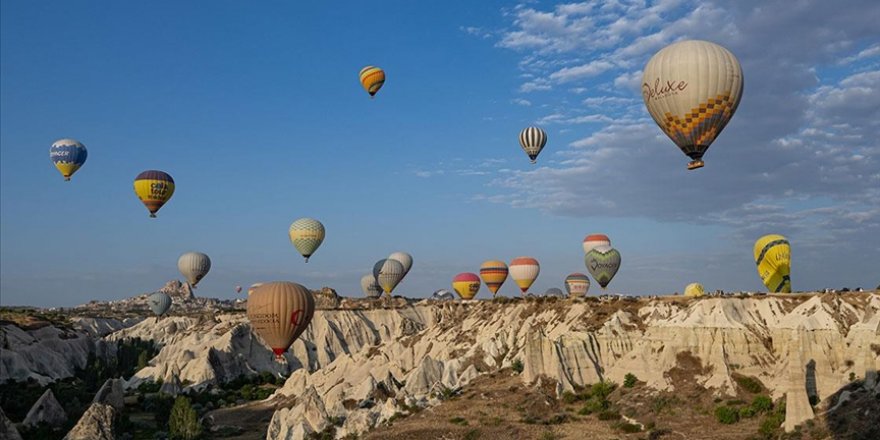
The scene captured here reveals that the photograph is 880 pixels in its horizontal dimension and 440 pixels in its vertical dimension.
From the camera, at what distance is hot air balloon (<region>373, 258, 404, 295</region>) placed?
125 m

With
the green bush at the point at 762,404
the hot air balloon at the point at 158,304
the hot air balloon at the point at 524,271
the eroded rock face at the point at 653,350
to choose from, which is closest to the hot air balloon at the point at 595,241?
the hot air balloon at the point at 524,271

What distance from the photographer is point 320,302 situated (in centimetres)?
11650

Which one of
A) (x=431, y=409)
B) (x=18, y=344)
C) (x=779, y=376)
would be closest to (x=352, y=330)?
(x=18, y=344)

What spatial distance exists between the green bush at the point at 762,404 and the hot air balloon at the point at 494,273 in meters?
64.2

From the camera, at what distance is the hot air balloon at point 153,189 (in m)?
85.3

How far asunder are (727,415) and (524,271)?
62.8 m

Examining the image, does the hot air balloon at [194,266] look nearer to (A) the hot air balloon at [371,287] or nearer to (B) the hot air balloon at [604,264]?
(A) the hot air balloon at [371,287]

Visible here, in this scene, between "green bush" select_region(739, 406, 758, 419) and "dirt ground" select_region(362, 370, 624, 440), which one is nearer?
"green bush" select_region(739, 406, 758, 419)

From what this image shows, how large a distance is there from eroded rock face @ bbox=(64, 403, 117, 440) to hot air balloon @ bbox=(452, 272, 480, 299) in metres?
68.8

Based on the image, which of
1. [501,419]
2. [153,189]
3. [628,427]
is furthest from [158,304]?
[628,427]

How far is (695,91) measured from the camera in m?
47.6

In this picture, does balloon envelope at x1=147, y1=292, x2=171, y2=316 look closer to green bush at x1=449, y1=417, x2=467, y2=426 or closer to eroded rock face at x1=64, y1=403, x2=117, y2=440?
eroded rock face at x1=64, y1=403, x2=117, y2=440

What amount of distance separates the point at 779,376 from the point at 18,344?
282 feet

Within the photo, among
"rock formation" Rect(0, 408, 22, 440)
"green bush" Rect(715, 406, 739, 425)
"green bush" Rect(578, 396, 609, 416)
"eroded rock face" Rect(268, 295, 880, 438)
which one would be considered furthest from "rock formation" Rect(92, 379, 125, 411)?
"green bush" Rect(715, 406, 739, 425)
